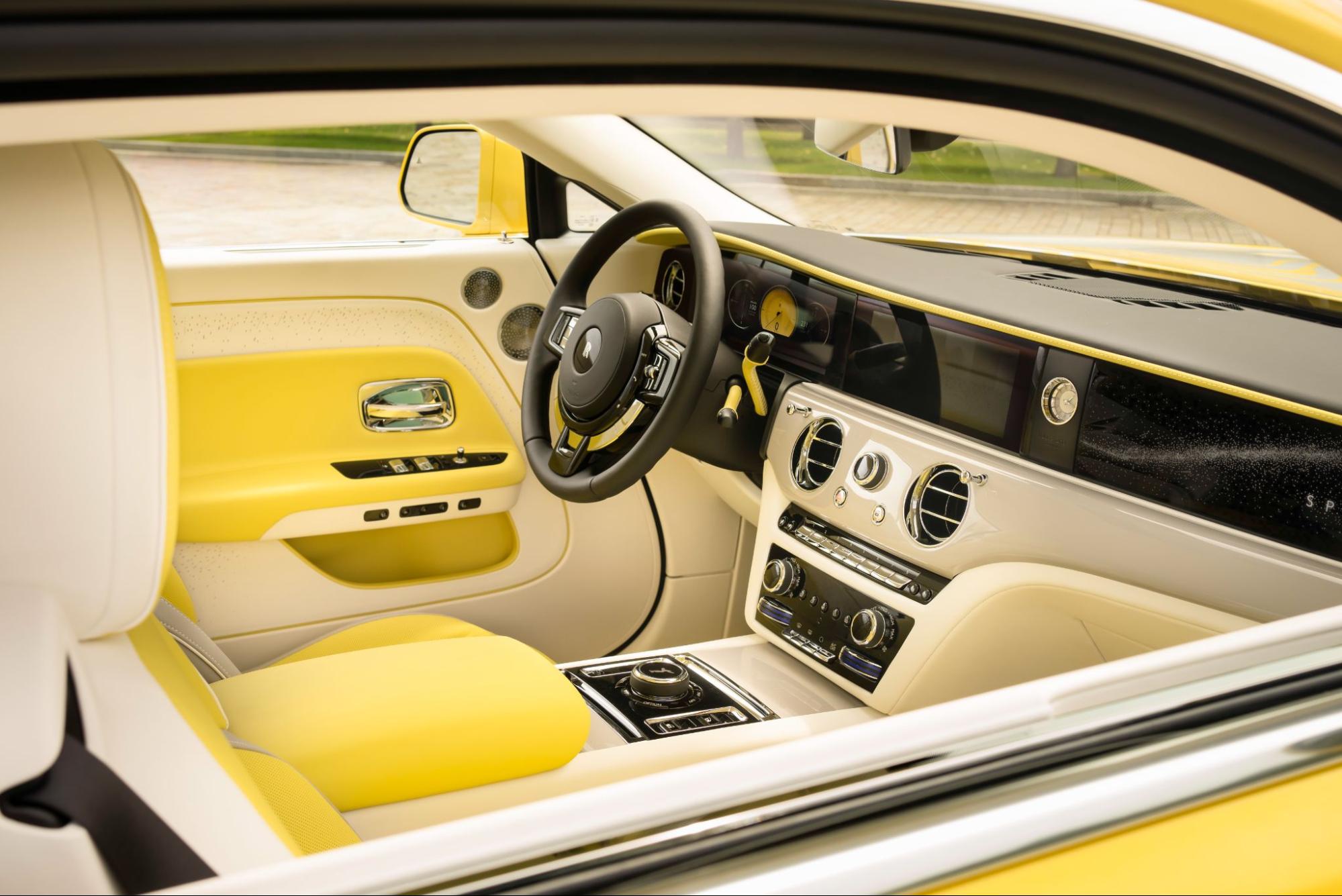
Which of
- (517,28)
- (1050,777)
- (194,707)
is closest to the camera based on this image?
(517,28)

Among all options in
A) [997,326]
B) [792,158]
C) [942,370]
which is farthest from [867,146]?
[792,158]

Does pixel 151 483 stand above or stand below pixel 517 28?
below

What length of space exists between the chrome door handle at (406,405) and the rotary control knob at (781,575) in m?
0.75

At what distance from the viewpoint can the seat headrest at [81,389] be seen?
25.0 inches

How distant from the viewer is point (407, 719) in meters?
1.21

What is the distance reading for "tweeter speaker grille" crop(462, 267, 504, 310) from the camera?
7.38 ft

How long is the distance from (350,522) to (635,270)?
805mm

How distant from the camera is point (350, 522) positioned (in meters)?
2.11

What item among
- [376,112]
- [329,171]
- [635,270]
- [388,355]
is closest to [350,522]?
[388,355]

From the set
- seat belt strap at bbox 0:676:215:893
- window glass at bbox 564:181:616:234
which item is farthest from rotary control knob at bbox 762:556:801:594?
seat belt strap at bbox 0:676:215:893

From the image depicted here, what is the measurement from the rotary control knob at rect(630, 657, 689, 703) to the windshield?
2.93 ft

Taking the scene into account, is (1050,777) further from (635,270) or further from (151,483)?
(635,270)

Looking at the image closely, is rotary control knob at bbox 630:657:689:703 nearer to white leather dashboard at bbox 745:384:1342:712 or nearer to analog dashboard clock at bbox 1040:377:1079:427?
white leather dashboard at bbox 745:384:1342:712

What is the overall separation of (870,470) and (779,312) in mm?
403
